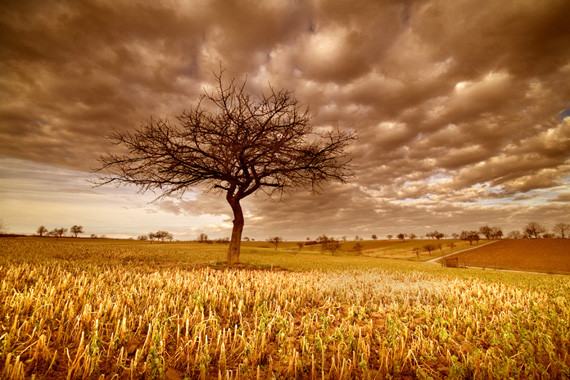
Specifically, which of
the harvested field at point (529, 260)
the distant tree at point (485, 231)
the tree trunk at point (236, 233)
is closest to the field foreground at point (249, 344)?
the tree trunk at point (236, 233)

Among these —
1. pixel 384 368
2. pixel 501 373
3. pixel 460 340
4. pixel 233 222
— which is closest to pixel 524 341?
pixel 460 340

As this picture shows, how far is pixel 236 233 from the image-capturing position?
42.6 feet

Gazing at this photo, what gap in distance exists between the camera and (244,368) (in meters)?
2.61

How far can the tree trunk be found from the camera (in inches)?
505

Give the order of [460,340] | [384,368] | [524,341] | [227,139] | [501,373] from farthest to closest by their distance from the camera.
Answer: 1. [227,139]
2. [460,340]
3. [524,341]
4. [384,368]
5. [501,373]

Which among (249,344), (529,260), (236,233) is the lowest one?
(529,260)

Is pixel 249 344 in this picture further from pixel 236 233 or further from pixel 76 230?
pixel 76 230

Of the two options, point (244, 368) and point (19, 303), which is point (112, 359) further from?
point (19, 303)

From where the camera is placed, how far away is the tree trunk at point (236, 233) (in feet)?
42.1

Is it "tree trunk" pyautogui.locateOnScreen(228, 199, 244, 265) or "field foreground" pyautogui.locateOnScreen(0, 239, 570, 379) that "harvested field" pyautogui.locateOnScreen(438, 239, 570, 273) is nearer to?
"tree trunk" pyautogui.locateOnScreen(228, 199, 244, 265)

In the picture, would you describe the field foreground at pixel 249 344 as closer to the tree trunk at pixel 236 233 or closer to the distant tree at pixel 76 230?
the tree trunk at pixel 236 233

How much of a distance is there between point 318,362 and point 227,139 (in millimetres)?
9640

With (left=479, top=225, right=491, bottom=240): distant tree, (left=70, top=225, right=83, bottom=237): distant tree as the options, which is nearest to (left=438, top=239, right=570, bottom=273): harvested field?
(left=479, top=225, right=491, bottom=240): distant tree

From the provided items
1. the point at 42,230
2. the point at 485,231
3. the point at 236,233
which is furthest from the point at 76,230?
the point at 485,231
